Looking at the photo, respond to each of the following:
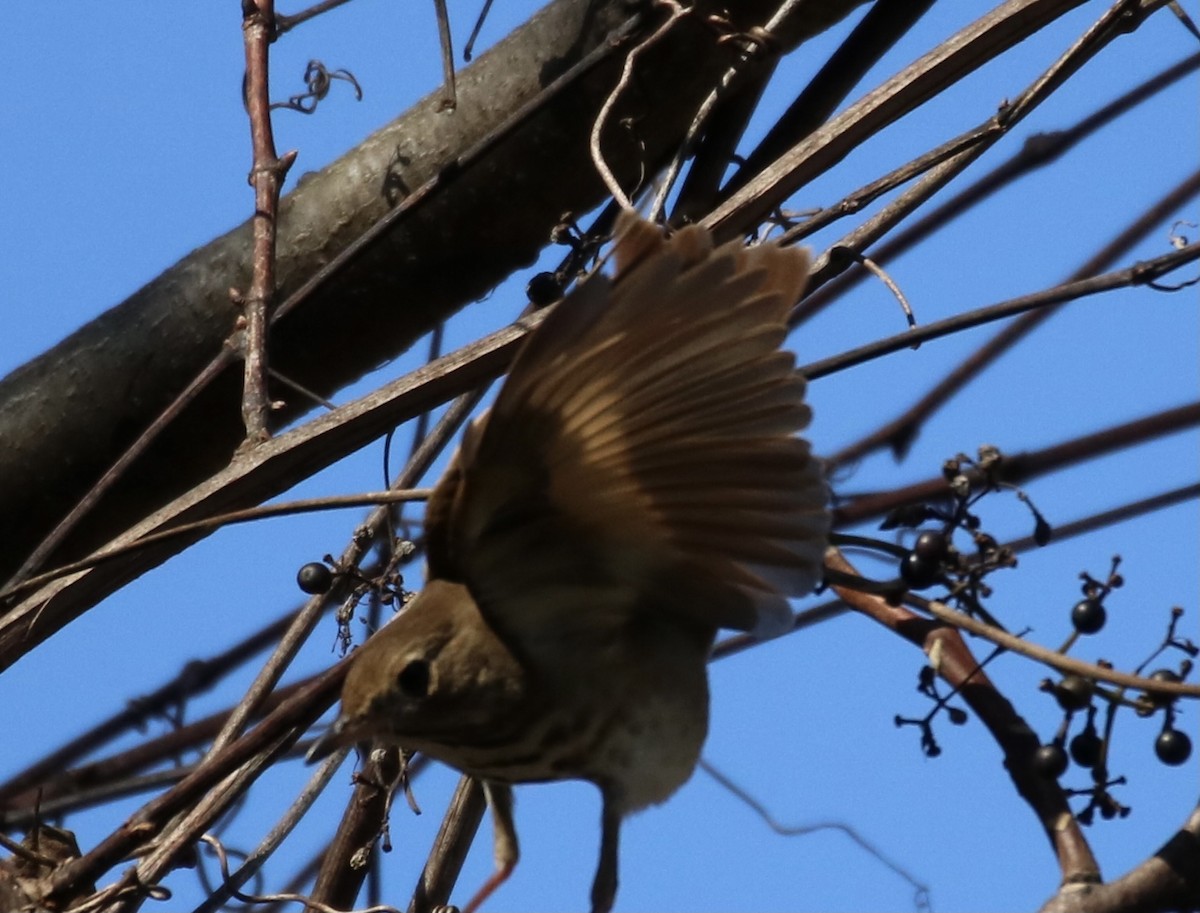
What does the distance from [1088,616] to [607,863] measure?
662 millimetres

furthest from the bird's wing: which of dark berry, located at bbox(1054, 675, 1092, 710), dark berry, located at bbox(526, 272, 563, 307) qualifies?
dark berry, located at bbox(526, 272, 563, 307)

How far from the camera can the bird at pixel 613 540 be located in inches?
82.0

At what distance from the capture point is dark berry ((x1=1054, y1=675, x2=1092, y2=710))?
6.86ft

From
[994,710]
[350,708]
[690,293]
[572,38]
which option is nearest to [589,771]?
[350,708]

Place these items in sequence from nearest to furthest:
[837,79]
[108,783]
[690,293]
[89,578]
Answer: [690,293] → [89,578] → [837,79] → [108,783]

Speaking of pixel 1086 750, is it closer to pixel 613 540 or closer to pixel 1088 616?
pixel 1088 616

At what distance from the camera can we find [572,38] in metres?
3.06

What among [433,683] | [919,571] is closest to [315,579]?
[433,683]

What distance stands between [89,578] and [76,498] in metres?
0.67

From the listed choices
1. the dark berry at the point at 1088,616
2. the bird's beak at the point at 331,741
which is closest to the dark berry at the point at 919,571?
the dark berry at the point at 1088,616

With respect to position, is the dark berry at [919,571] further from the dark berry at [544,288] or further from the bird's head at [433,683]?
the dark berry at [544,288]

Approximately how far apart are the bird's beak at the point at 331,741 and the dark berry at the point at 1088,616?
0.86 m

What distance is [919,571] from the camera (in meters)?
2.24

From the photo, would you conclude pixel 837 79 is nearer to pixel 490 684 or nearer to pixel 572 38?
pixel 572 38
